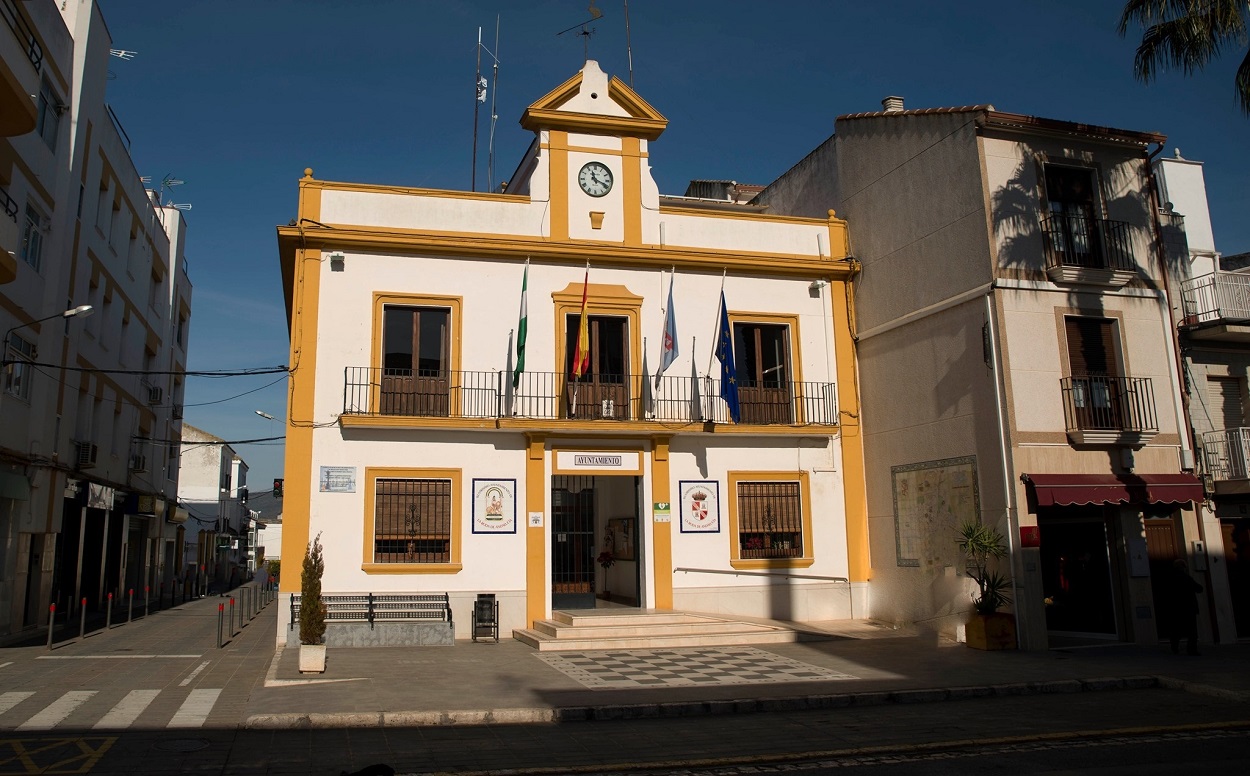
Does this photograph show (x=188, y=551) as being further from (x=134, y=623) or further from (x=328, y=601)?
(x=328, y=601)

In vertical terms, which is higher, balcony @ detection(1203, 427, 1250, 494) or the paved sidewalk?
balcony @ detection(1203, 427, 1250, 494)

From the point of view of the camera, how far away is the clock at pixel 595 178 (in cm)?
1895

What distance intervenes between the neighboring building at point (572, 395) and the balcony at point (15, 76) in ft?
14.1

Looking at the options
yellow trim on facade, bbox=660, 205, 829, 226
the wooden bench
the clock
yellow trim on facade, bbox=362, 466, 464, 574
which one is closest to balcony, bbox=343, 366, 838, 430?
yellow trim on facade, bbox=362, 466, 464, 574

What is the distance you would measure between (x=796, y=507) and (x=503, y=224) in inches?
325

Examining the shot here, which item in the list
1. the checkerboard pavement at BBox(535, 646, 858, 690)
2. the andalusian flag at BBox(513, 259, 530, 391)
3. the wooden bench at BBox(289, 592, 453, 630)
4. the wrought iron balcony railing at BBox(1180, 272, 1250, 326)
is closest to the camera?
the checkerboard pavement at BBox(535, 646, 858, 690)

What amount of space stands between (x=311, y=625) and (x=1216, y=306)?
17451 mm

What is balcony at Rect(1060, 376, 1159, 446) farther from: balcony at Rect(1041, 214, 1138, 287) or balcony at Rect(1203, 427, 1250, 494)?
balcony at Rect(1041, 214, 1138, 287)

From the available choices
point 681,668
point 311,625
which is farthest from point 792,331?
point 311,625

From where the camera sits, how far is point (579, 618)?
1597 centimetres

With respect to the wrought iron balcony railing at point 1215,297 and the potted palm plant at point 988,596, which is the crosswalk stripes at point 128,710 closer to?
the potted palm plant at point 988,596

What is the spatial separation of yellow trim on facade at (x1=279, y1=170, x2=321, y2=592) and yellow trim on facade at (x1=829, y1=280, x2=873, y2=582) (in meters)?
10.5

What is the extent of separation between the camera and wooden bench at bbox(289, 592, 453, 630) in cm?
1570

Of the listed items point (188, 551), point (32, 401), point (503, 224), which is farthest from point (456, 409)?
point (188, 551)
